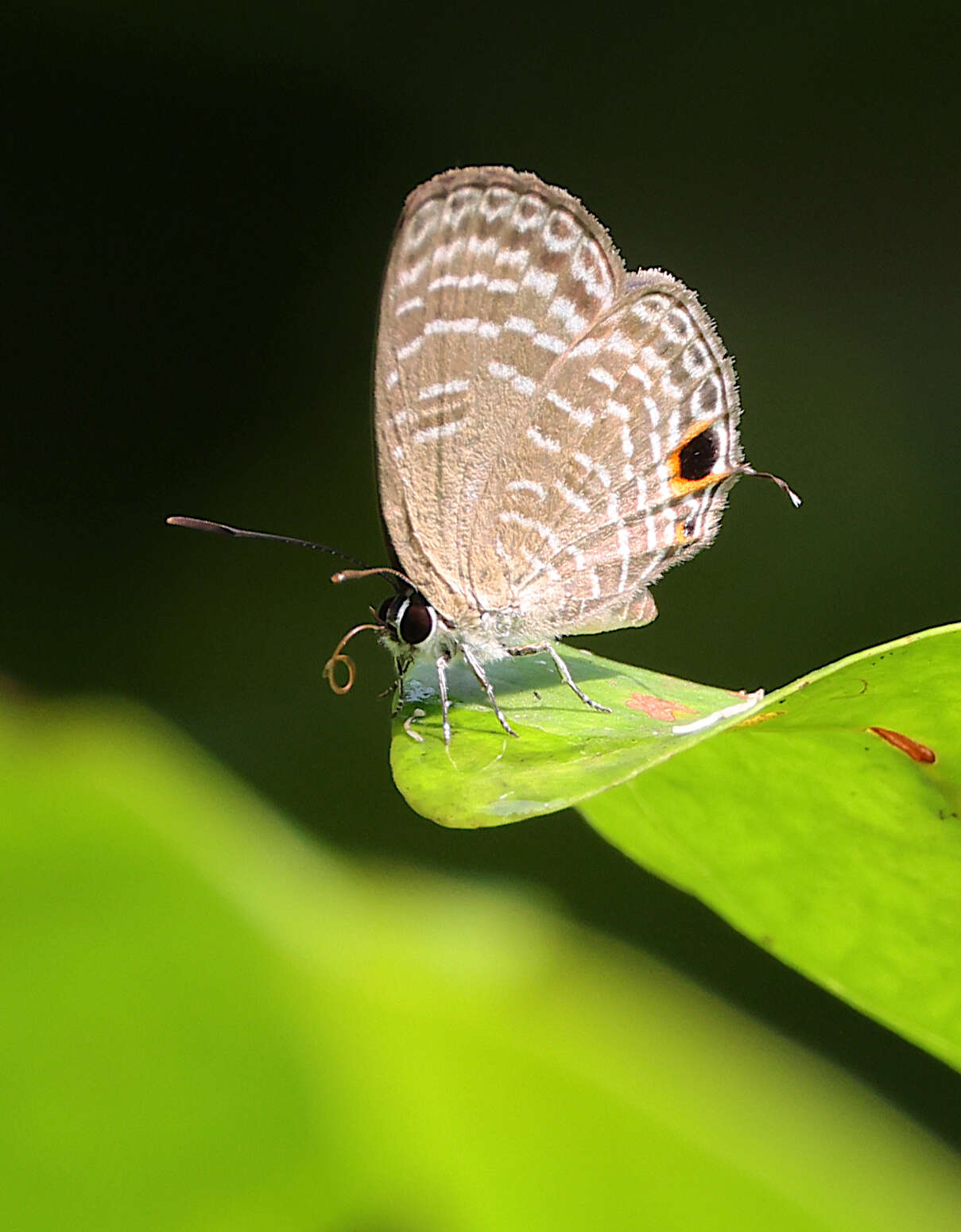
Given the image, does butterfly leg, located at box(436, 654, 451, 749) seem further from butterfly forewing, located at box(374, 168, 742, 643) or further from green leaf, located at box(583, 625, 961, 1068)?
green leaf, located at box(583, 625, 961, 1068)

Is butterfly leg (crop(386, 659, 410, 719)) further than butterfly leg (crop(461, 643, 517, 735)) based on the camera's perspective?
Yes

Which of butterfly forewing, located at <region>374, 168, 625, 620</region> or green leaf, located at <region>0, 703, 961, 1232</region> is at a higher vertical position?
butterfly forewing, located at <region>374, 168, 625, 620</region>

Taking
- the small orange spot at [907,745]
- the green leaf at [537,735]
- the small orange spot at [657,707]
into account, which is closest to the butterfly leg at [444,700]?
the green leaf at [537,735]

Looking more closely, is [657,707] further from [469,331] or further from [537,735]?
[469,331]

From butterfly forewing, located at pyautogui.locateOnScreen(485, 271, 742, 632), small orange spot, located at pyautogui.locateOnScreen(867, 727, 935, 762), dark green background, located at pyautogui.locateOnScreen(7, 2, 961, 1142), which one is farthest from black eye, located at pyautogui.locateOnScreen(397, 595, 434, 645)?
dark green background, located at pyautogui.locateOnScreen(7, 2, 961, 1142)

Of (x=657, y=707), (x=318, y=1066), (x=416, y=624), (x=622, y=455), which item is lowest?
(x=318, y=1066)

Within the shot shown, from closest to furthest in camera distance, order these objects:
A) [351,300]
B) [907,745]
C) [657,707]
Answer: [907,745], [657,707], [351,300]

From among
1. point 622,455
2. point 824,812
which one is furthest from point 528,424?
point 824,812

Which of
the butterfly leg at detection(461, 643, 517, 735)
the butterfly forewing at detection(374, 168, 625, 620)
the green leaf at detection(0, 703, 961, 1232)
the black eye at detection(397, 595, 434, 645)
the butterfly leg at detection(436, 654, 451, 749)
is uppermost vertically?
the butterfly forewing at detection(374, 168, 625, 620)
